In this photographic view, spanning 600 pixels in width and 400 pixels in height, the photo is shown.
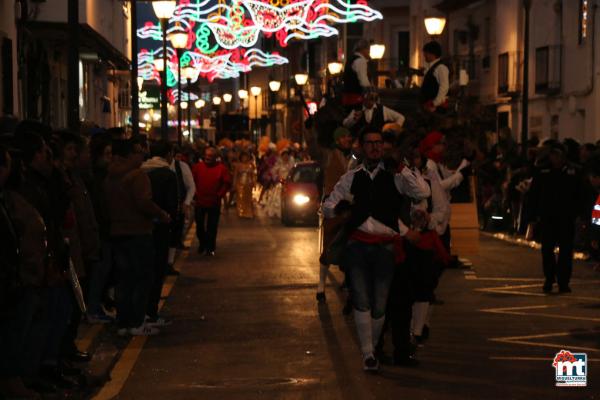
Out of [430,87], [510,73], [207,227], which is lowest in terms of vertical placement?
[207,227]

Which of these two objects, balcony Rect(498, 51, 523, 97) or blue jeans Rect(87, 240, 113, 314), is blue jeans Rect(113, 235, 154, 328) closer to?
blue jeans Rect(87, 240, 113, 314)

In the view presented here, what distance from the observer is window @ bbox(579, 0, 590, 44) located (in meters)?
34.8

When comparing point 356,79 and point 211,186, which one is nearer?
point 356,79

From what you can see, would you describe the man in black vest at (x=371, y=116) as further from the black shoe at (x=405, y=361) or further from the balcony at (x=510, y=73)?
the balcony at (x=510, y=73)

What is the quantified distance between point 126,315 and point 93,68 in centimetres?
2487

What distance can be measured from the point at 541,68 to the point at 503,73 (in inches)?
140

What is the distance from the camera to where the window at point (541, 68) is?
38.4 meters

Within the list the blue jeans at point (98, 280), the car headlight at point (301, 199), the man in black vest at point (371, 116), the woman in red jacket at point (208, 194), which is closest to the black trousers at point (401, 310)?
the blue jeans at point (98, 280)

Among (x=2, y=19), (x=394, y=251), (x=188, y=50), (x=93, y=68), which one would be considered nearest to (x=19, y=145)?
(x=394, y=251)

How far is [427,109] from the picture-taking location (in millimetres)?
16750

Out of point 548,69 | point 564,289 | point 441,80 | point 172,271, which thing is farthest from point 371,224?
point 548,69

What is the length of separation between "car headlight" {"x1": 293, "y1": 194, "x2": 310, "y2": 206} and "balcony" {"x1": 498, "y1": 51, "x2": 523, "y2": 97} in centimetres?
1313

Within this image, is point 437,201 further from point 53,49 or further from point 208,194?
point 53,49

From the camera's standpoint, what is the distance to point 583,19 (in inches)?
1400
